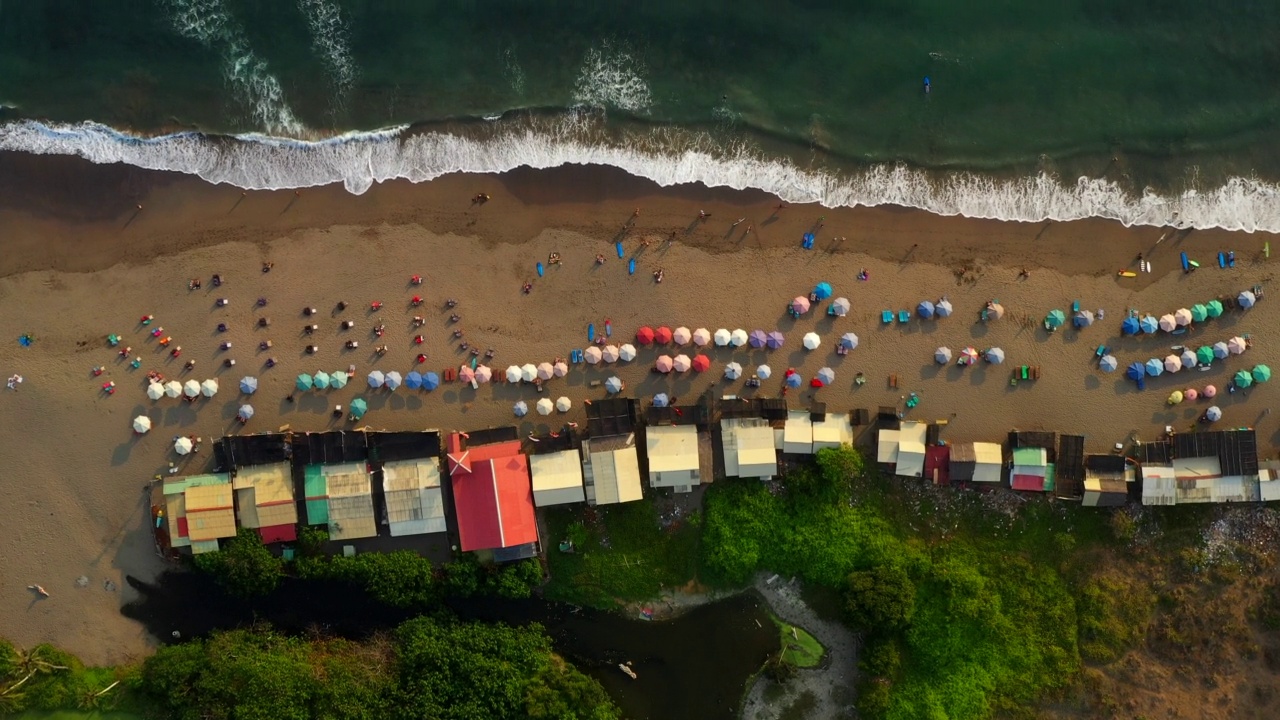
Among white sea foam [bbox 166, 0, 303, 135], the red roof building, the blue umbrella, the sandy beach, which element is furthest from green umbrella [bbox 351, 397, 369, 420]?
the blue umbrella

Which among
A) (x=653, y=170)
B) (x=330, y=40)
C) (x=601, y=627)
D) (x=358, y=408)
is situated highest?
(x=330, y=40)

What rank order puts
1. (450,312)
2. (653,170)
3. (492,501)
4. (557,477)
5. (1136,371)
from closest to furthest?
(492,501) → (557,477) → (1136,371) → (450,312) → (653,170)

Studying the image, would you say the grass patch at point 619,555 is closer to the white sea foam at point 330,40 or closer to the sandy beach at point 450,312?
the sandy beach at point 450,312

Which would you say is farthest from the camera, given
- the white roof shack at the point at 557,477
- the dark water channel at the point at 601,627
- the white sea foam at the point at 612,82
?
the white sea foam at the point at 612,82

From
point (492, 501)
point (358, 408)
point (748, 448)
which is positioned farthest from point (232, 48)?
point (748, 448)

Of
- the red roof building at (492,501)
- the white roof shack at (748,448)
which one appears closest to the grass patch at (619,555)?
the red roof building at (492,501)

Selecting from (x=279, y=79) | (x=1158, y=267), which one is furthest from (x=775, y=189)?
(x=279, y=79)

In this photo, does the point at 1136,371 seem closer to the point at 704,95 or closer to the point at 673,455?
the point at 673,455
